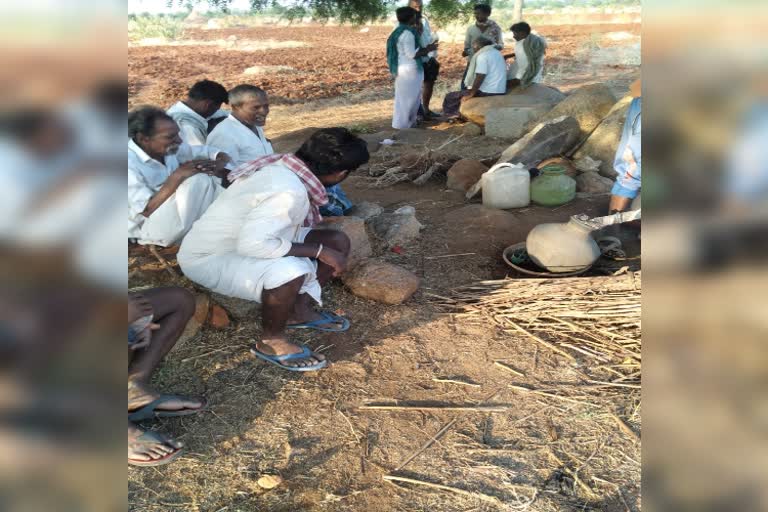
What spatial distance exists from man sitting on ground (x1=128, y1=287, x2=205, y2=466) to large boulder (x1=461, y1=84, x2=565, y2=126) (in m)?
6.50

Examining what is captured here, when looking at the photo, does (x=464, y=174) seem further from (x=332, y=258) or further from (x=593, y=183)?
(x=332, y=258)

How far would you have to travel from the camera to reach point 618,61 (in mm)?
18844

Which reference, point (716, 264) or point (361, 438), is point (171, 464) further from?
point (716, 264)

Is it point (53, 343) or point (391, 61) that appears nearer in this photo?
point (53, 343)

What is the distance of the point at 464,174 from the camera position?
6531 millimetres

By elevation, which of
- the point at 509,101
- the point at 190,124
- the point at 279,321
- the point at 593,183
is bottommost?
the point at 279,321

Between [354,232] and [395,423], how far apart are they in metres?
1.83

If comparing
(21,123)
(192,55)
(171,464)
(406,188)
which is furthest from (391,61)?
(192,55)

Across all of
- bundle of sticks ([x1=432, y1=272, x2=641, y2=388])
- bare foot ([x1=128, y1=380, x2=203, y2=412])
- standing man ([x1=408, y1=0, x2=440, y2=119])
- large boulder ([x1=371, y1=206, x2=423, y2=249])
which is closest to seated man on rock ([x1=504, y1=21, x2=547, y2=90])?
standing man ([x1=408, y1=0, x2=440, y2=119])

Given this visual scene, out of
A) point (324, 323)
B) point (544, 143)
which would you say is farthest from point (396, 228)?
point (544, 143)

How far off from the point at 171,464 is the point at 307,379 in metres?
0.83

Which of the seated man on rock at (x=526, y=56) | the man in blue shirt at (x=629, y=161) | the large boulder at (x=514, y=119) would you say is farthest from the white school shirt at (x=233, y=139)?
the seated man on rock at (x=526, y=56)

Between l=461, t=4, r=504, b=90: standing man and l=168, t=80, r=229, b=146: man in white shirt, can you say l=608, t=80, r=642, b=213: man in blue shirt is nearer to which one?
l=168, t=80, r=229, b=146: man in white shirt

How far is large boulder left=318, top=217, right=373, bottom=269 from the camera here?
174 inches
